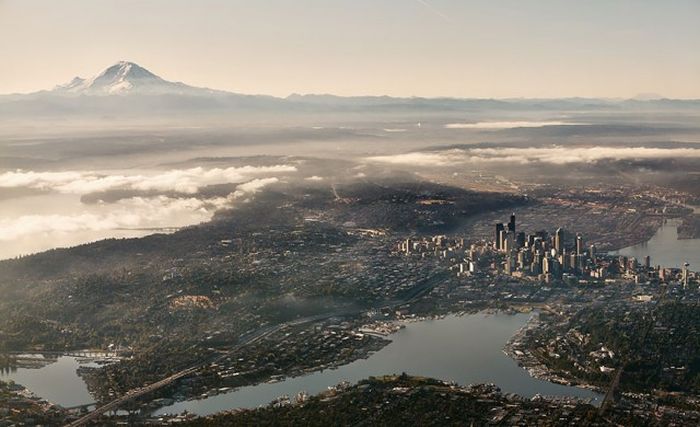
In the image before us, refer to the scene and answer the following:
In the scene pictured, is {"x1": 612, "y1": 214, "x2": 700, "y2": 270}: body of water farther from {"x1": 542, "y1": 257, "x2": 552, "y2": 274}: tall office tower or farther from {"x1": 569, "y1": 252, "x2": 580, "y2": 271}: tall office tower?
{"x1": 542, "y1": 257, "x2": 552, "y2": 274}: tall office tower

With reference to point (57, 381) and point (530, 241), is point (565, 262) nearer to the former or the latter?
point (530, 241)

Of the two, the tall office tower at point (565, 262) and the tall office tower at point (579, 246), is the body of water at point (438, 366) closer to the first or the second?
the tall office tower at point (565, 262)

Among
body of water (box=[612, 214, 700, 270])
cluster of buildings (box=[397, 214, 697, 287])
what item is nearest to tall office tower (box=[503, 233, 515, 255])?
cluster of buildings (box=[397, 214, 697, 287])

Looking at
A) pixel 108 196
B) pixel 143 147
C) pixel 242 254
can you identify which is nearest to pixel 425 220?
pixel 242 254

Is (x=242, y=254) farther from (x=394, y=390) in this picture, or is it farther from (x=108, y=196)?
(x=108, y=196)

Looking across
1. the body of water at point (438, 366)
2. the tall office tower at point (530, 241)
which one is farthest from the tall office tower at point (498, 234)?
the body of water at point (438, 366)
